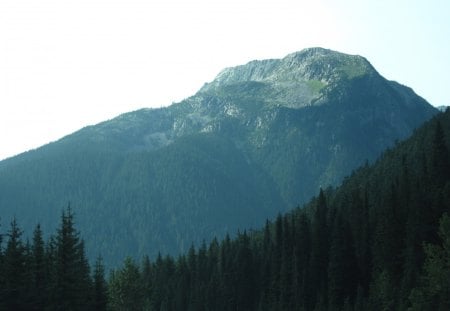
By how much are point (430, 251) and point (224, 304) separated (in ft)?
227

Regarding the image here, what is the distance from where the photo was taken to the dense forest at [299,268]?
166 feet

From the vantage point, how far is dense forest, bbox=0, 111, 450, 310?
50500mm

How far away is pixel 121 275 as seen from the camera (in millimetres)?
112500

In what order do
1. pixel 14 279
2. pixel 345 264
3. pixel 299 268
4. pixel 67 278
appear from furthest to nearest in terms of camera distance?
pixel 299 268, pixel 345 264, pixel 67 278, pixel 14 279

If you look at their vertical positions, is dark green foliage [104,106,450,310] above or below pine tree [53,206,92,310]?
above

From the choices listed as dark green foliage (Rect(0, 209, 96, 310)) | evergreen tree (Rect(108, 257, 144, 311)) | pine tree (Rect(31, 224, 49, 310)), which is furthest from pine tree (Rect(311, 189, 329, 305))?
dark green foliage (Rect(0, 209, 96, 310))

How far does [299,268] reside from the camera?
125812 millimetres

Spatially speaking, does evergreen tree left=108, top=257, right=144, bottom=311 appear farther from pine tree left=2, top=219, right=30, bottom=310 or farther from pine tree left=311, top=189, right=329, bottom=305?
pine tree left=2, top=219, right=30, bottom=310

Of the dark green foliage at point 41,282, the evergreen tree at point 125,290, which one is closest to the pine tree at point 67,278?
the dark green foliage at point 41,282

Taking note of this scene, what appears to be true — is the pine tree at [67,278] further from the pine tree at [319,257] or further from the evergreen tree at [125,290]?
the pine tree at [319,257]

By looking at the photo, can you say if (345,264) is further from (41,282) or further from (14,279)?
(14,279)

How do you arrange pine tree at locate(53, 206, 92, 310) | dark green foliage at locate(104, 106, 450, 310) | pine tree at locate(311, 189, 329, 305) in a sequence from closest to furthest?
pine tree at locate(53, 206, 92, 310) < dark green foliage at locate(104, 106, 450, 310) < pine tree at locate(311, 189, 329, 305)

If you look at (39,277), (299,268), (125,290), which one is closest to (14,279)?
(39,277)

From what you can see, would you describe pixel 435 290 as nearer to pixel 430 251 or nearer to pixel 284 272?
pixel 430 251
